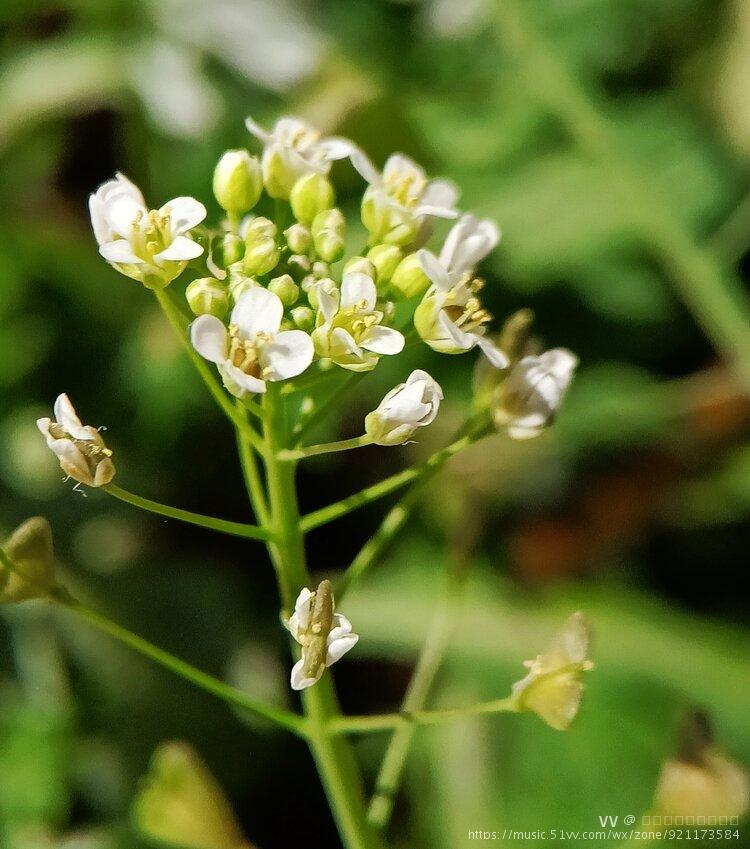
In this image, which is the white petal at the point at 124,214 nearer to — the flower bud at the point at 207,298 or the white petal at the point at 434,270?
the flower bud at the point at 207,298

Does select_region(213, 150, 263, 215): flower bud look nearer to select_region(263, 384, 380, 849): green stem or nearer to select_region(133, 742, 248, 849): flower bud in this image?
select_region(263, 384, 380, 849): green stem

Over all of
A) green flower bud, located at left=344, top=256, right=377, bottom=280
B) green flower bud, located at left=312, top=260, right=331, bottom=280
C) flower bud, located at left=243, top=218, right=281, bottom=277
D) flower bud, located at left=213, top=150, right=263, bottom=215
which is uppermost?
flower bud, located at left=213, top=150, right=263, bottom=215

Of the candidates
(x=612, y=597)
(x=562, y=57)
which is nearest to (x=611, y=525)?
(x=612, y=597)

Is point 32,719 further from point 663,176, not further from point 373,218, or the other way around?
point 663,176

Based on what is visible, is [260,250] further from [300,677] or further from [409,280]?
[300,677]

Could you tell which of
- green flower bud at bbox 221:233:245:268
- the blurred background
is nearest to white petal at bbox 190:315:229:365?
green flower bud at bbox 221:233:245:268

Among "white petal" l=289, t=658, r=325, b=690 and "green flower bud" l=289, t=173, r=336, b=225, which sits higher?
"green flower bud" l=289, t=173, r=336, b=225

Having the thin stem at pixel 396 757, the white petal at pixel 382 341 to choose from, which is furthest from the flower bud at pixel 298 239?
the thin stem at pixel 396 757
